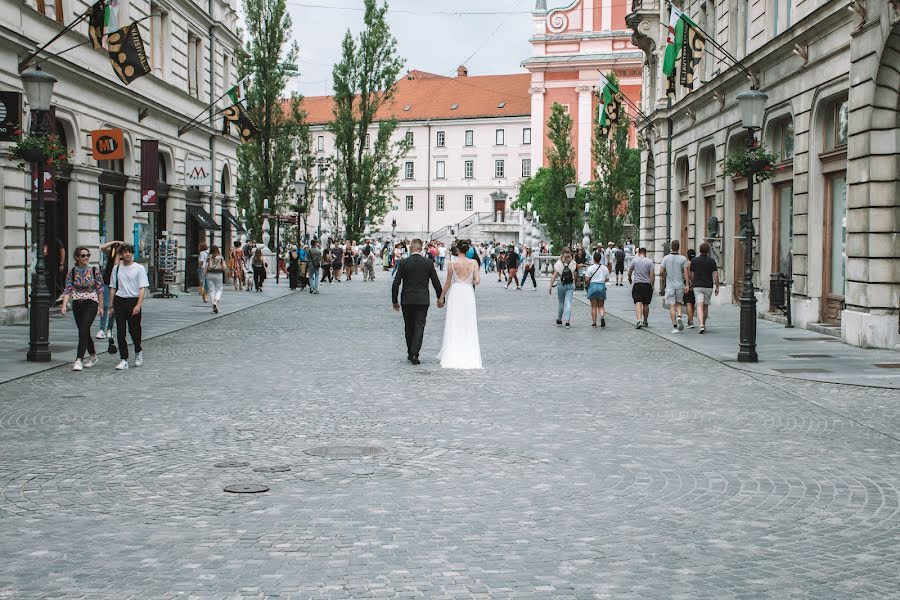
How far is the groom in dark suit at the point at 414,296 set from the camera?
15797 mm

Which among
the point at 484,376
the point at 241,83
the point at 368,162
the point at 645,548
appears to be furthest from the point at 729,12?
the point at 368,162

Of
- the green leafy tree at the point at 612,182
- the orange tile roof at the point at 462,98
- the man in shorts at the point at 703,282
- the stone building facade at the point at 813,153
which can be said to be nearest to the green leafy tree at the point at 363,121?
the green leafy tree at the point at 612,182

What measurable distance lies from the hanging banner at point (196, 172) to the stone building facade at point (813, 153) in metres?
14.8

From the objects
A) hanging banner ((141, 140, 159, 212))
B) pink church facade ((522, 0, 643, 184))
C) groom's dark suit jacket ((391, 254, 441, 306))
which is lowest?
groom's dark suit jacket ((391, 254, 441, 306))

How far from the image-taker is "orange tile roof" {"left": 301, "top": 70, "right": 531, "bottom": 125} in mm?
116562

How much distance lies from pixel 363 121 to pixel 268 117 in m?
10.2

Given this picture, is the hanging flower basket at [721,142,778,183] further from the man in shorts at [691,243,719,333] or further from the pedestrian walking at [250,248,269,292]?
the pedestrian walking at [250,248,269,292]

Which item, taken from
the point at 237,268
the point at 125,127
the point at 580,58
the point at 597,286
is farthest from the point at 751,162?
the point at 580,58

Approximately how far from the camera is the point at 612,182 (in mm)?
52719

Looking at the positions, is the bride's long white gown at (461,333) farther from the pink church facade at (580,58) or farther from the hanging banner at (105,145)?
the pink church facade at (580,58)

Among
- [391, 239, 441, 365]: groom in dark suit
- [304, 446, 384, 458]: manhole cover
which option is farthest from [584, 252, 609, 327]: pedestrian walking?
[304, 446, 384, 458]: manhole cover

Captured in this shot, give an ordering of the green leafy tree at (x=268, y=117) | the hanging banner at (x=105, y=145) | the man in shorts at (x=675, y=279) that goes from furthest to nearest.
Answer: the green leafy tree at (x=268, y=117)
the hanging banner at (x=105, y=145)
the man in shorts at (x=675, y=279)

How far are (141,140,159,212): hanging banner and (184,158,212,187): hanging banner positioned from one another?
3762mm

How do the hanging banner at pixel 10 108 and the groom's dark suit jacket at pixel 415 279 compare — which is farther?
the hanging banner at pixel 10 108
